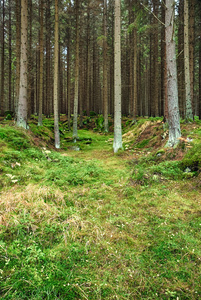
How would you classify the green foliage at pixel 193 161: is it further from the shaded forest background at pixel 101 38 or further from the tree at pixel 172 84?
the shaded forest background at pixel 101 38

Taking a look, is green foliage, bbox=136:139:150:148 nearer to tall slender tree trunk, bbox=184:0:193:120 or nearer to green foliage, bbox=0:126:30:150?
tall slender tree trunk, bbox=184:0:193:120

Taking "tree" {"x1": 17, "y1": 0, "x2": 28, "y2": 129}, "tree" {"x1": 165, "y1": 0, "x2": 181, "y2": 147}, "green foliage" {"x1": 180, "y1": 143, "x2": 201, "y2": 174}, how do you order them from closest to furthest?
"green foliage" {"x1": 180, "y1": 143, "x2": 201, "y2": 174}
"tree" {"x1": 165, "y1": 0, "x2": 181, "y2": 147}
"tree" {"x1": 17, "y1": 0, "x2": 28, "y2": 129}

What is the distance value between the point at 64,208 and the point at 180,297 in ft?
9.04

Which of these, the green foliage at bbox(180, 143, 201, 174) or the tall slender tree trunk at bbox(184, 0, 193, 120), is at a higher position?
the tall slender tree trunk at bbox(184, 0, 193, 120)

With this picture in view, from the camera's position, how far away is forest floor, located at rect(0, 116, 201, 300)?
2.31 m

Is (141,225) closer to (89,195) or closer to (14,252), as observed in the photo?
(89,195)

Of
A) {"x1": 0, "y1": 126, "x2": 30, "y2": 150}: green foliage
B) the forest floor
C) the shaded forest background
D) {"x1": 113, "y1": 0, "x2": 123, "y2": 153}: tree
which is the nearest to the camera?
the forest floor

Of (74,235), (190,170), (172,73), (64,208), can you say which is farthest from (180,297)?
(172,73)

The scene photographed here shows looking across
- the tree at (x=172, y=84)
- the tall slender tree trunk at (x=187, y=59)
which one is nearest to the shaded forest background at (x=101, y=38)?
the tall slender tree trunk at (x=187, y=59)

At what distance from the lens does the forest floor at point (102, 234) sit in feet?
7.59

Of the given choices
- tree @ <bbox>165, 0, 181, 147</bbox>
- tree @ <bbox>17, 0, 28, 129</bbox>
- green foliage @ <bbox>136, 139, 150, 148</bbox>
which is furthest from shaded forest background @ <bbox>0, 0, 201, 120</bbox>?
tree @ <bbox>17, 0, 28, 129</bbox>

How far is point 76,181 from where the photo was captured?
6.10 metres

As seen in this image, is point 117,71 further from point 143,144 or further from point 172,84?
point 143,144

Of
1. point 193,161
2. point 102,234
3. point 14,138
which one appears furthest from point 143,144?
point 102,234
